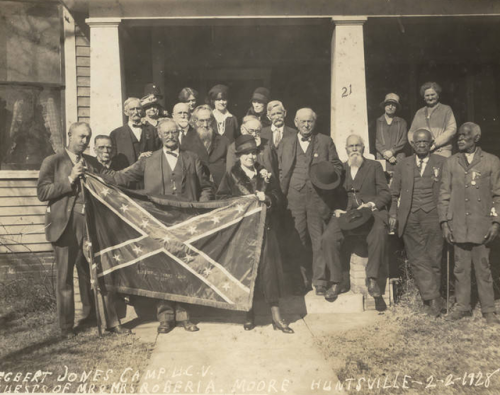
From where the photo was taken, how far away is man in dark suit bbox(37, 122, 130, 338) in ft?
17.0

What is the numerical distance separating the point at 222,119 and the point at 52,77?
320 centimetres

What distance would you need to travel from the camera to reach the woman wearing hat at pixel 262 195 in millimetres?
5297

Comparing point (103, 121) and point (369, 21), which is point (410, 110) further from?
point (103, 121)

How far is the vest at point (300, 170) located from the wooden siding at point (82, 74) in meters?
3.68

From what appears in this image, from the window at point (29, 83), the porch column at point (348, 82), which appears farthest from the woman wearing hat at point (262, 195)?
the window at point (29, 83)

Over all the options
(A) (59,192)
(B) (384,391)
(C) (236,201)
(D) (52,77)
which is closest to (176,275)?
(C) (236,201)

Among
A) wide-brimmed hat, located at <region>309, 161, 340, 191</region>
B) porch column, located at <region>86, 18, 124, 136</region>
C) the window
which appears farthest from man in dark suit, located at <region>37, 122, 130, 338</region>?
the window

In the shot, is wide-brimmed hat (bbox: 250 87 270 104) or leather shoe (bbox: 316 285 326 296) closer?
leather shoe (bbox: 316 285 326 296)

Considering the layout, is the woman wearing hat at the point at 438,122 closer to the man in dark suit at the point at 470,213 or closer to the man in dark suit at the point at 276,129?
the man in dark suit at the point at 470,213

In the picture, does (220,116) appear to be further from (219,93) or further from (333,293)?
(333,293)

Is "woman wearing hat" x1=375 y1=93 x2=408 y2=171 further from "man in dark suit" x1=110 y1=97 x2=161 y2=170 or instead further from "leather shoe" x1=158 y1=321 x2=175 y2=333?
"leather shoe" x1=158 y1=321 x2=175 y2=333

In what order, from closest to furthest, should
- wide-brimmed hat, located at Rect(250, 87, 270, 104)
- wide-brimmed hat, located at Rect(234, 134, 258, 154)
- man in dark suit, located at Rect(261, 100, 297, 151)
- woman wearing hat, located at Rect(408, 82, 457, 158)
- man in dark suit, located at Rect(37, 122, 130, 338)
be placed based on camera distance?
man in dark suit, located at Rect(37, 122, 130, 338), wide-brimmed hat, located at Rect(234, 134, 258, 154), man in dark suit, located at Rect(261, 100, 297, 151), woman wearing hat, located at Rect(408, 82, 457, 158), wide-brimmed hat, located at Rect(250, 87, 270, 104)

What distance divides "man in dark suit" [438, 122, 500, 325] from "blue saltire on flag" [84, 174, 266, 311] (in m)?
2.22

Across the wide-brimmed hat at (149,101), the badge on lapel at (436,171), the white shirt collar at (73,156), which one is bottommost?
the badge on lapel at (436,171)
